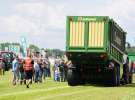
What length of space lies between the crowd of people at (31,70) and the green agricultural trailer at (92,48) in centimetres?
221

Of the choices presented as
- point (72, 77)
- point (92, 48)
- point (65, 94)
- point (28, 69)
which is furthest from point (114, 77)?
point (65, 94)

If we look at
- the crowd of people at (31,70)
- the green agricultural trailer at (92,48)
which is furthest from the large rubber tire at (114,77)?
the crowd of people at (31,70)

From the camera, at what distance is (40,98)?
77.7ft

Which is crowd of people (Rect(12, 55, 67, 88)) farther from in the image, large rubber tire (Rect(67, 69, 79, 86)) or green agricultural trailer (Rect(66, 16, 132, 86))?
green agricultural trailer (Rect(66, 16, 132, 86))

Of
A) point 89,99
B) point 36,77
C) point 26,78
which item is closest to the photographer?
point 89,99

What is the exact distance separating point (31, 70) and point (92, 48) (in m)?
3.41

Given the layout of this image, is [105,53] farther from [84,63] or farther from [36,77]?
[36,77]

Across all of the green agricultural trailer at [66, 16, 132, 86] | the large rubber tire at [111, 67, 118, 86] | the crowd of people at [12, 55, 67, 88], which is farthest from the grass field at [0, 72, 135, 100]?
the large rubber tire at [111, 67, 118, 86]

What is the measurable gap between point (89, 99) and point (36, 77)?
52.6 feet

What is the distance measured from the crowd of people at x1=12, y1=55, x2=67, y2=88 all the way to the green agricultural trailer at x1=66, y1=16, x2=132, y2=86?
7.26 feet

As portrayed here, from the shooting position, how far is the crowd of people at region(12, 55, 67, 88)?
31578 millimetres

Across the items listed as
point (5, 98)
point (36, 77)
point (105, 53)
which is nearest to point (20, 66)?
point (36, 77)

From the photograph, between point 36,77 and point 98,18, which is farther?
point 36,77

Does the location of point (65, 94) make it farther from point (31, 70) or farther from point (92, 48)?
point (92, 48)
